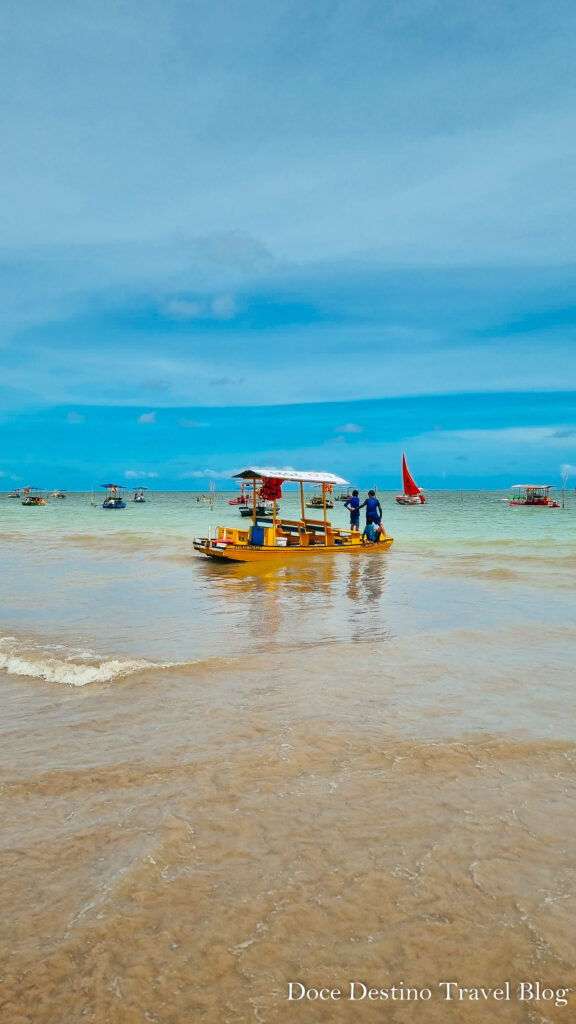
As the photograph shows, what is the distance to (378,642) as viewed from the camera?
9430 millimetres

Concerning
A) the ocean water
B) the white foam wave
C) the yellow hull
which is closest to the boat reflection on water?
the yellow hull

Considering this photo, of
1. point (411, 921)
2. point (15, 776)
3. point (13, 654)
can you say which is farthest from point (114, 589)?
point (411, 921)

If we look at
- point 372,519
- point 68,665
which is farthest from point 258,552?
point 68,665

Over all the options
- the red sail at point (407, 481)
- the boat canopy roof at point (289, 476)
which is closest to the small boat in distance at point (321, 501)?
the boat canopy roof at point (289, 476)

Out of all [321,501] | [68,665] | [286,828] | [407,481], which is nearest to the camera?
[286,828]

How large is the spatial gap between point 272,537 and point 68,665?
1345cm

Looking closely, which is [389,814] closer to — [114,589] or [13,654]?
[13,654]

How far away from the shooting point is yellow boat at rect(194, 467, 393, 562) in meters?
20.6

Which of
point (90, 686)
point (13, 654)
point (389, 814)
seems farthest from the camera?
point (13, 654)

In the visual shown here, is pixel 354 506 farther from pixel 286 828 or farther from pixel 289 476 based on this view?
pixel 286 828

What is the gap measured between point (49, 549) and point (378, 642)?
20964 millimetres

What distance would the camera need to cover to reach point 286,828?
402cm

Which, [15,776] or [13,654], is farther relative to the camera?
[13,654]

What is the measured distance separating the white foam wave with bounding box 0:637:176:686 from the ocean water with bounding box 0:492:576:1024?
42 millimetres
